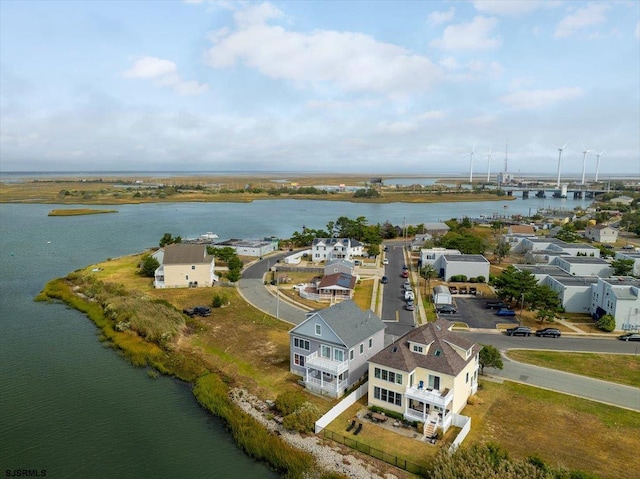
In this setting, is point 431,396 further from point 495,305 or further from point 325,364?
point 495,305

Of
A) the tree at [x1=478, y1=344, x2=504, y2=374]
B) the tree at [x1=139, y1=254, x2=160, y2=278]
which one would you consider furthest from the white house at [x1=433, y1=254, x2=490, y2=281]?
the tree at [x1=139, y1=254, x2=160, y2=278]

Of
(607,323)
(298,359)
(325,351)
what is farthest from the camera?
(607,323)

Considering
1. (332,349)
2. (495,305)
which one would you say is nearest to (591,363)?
(495,305)

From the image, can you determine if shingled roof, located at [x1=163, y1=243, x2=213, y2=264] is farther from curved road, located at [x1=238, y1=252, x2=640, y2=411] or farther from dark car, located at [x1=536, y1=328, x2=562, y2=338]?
dark car, located at [x1=536, y1=328, x2=562, y2=338]

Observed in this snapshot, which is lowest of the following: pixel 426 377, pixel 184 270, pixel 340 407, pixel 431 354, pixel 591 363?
pixel 591 363

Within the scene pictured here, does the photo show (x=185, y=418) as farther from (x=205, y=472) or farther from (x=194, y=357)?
(x=194, y=357)

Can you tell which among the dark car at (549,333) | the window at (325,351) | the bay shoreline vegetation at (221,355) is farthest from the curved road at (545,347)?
the window at (325,351)
